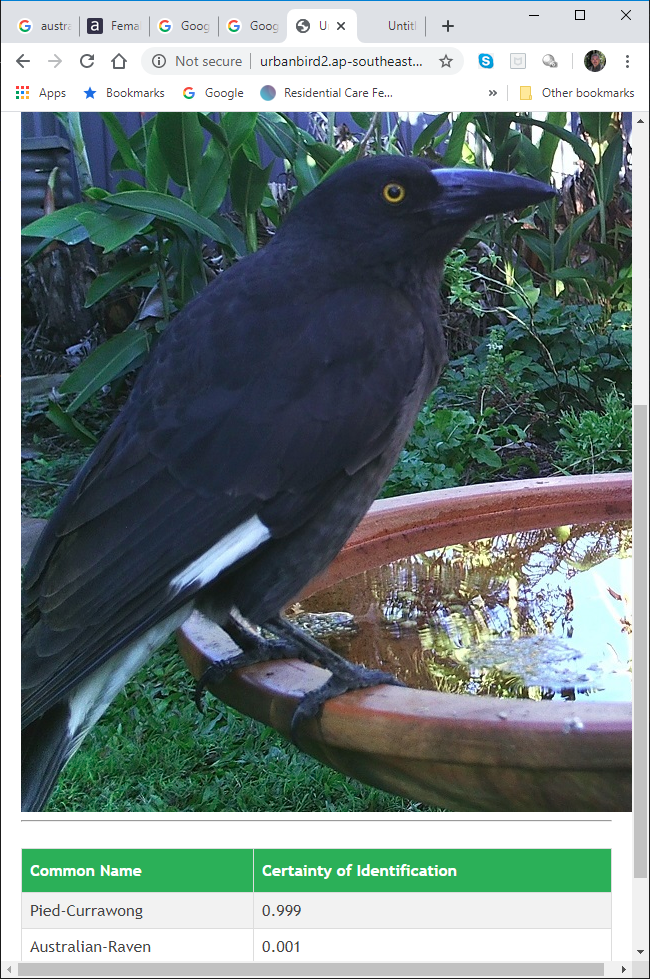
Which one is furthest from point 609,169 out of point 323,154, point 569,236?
point 323,154

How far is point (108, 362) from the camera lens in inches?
136

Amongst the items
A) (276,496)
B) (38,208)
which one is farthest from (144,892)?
(38,208)

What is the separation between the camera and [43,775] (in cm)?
149

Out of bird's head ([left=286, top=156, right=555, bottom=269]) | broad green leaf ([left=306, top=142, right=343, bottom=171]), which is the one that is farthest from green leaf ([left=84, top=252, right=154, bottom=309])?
bird's head ([left=286, top=156, right=555, bottom=269])

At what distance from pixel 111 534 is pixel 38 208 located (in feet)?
11.3

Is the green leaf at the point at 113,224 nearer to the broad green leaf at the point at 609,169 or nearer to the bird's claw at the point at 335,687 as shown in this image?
the bird's claw at the point at 335,687

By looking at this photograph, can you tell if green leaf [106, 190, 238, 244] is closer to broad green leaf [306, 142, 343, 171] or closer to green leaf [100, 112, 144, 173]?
green leaf [100, 112, 144, 173]

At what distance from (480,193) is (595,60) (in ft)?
0.99

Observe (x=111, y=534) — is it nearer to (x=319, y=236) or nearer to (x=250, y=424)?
(x=250, y=424)

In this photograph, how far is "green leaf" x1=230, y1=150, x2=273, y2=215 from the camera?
10.7 feet

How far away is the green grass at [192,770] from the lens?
2209 mm

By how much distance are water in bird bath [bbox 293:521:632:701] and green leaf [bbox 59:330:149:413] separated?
180cm

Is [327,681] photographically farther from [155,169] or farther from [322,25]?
[155,169]

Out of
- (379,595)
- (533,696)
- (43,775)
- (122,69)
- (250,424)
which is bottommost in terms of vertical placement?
(43,775)
